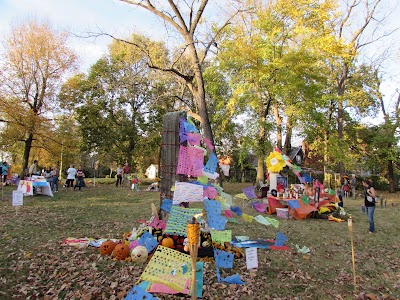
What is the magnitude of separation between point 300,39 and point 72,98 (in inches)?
741

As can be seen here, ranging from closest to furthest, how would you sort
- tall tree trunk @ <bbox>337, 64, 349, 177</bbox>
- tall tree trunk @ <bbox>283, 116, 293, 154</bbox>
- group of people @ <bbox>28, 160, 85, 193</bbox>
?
group of people @ <bbox>28, 160, 85, 193</bbox> → tall tree trunk @ <bbox>283, 116, 293, 154</bbox> → tall tree trunk @ <bbox>337, 64, 349, 177</bbox>

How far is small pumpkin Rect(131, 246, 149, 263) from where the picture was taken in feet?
17.4

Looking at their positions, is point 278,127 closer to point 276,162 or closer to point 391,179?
point 276,162

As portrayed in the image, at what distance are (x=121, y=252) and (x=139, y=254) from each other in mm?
365

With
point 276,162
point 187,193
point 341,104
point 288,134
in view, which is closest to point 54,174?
point 276,162

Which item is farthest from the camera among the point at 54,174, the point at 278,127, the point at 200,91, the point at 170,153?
the point at 278,127

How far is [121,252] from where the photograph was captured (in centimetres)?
543

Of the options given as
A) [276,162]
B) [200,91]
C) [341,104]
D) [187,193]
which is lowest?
[187,193]

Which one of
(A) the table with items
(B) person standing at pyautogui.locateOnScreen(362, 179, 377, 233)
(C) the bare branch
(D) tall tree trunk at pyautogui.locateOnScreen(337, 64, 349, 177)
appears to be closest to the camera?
(B) person standing at pyautogui.locateOnScreen(362, 179, 377, 233)

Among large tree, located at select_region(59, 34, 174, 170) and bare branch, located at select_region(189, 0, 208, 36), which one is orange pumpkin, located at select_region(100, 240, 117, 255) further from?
large tree, located at select_region(59, 34, 174, 170)

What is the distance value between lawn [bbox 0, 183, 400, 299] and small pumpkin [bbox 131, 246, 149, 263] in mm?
155

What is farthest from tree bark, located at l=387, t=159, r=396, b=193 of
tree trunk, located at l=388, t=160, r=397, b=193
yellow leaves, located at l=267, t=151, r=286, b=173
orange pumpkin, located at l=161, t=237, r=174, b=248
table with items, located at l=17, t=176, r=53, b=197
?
orange pumpkin, located at l=161, t=237, r=174, b=248

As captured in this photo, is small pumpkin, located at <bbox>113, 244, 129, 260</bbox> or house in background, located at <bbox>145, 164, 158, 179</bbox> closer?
small pumpkin, located at <bbox>113, 244, 129, 260</bbox>

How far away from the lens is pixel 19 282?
14.7 feet
